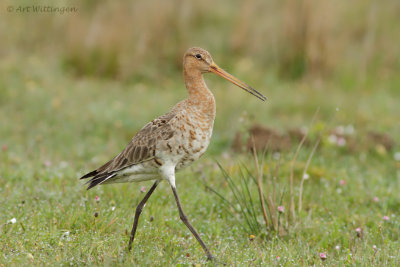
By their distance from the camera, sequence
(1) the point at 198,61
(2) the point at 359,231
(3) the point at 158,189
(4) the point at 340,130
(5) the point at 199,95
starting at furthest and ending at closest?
(4) the point at 340,130, (3) the point at 158,189, (2) the point at 359,231, (1) the point at 198,61, (5) the point at 199,95

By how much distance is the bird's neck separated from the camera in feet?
15.7

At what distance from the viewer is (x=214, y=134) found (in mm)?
8648

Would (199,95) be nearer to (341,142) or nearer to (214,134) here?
(341,142)

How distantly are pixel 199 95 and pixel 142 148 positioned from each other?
670mm

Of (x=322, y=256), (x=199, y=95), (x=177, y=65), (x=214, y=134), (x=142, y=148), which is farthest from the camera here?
(x=177, y=65)

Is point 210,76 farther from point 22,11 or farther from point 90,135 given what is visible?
point 22,11

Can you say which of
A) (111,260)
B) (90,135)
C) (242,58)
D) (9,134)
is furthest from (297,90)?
(111,260)

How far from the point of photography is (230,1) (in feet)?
48.6

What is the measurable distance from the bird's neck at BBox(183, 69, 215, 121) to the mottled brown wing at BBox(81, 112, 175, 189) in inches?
9.2

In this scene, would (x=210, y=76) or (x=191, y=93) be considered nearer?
(x=191, y=93)

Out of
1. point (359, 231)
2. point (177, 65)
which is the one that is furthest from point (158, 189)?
point (177, 65)

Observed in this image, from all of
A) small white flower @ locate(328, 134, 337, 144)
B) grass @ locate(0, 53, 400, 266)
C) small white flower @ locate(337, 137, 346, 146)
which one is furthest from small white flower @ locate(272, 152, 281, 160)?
small white flower @ locate(337, 137, 346, 146)

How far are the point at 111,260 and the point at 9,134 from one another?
4804 mm

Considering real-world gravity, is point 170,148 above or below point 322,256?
above
